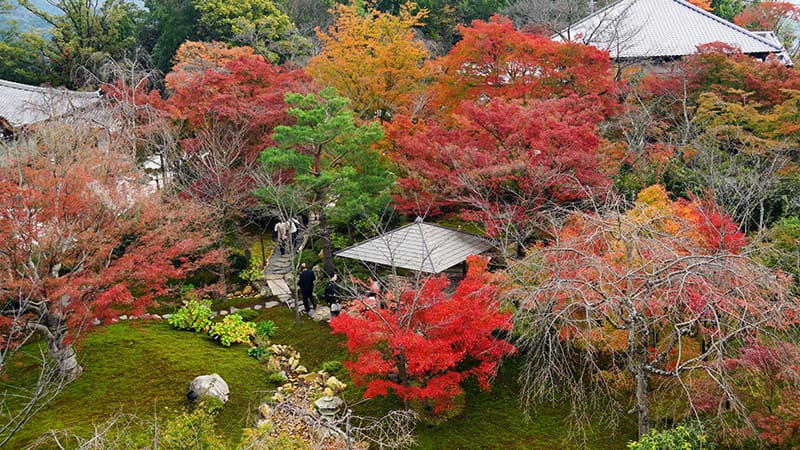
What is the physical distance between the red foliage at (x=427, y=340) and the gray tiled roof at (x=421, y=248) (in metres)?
2.87

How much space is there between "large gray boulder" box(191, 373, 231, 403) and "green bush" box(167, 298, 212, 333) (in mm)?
2969

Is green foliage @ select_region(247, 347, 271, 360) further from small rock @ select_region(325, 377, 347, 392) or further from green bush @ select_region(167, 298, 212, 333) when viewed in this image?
small rock @ select_region(325, 377, 347, 392)

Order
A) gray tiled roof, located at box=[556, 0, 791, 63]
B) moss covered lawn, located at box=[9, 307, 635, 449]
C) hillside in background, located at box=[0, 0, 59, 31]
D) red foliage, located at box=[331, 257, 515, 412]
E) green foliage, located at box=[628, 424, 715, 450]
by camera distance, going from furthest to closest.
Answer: hillside in background, located at box=[0, 0, 59, 31] → gray tiled roof, located at box=[556, 0, 791, 63] → moss covered lawn, located at box=[9, 307, 635, 449] → red foliage, located at box=[331, 257, 515, 412] → green foliage, located at box=[628, 424, 715, 450]

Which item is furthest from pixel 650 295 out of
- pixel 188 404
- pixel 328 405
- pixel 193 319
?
pixel 193 319

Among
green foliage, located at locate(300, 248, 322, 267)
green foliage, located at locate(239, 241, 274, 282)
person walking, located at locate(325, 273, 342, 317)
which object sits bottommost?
green foliage, located at locate(239, 241, 274, 282)

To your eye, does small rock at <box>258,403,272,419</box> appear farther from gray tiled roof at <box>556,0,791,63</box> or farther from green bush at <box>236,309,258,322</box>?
gray tiled roof at <box>556,0,791,63</box>

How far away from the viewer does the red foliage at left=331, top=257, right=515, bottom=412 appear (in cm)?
963

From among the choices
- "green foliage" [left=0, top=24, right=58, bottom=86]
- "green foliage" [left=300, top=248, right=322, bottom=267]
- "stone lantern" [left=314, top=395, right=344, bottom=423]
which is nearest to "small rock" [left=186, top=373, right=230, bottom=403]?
"stone lantern" [left=314, top=395, right=344, bottom=423]

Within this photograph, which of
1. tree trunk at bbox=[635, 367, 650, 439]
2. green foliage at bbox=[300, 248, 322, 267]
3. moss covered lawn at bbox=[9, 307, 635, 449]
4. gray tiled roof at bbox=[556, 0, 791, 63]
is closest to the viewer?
tree trunk at bbox=[635, 367, 650, 439]

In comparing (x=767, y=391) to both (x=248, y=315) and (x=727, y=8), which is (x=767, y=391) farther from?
(x=727, y=8)

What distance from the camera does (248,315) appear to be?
14906 millimetres

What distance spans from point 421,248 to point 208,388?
5872 mm

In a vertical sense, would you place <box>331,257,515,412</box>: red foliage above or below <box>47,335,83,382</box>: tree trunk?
above

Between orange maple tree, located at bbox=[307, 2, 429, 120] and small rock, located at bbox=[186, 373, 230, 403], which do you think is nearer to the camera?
small rock, located at bbox=[186, 373, 230, 403]
